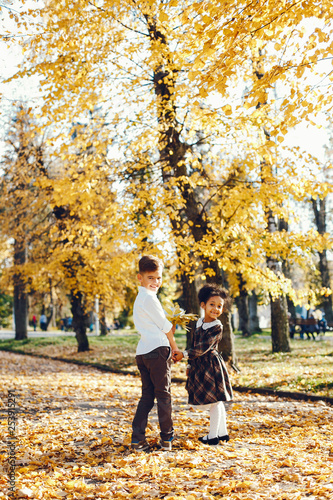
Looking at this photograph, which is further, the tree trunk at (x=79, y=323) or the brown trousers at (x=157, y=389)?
the tree trunk at (x=79, y=323)

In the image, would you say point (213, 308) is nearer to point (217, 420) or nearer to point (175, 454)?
point (217, 420)

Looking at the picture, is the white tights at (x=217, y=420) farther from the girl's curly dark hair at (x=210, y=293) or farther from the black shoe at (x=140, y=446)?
the girl's curly dark hair at (x=210, y=293)

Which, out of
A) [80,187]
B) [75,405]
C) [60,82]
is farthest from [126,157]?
[75,405]

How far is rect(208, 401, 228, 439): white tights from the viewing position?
15.4ft

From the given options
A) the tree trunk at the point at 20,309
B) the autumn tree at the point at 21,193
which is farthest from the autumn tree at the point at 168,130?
the tree trunk at the point at 20,309

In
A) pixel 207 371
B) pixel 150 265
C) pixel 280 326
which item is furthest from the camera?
pixel 280 326

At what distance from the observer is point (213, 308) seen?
4820 millimetres

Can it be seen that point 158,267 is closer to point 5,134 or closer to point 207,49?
point 207,49

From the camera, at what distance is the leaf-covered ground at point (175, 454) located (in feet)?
11.4

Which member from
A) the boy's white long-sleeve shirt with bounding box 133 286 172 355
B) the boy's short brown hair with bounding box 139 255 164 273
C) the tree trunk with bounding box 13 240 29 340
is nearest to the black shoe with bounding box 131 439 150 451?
the boy's white long-sleeve shirt with bounding box 133 286 172 355

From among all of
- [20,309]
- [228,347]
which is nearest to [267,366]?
[228,347]

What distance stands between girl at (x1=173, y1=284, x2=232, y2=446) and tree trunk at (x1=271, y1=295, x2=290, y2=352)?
9.74 metres

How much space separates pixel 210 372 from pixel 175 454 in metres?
0.82

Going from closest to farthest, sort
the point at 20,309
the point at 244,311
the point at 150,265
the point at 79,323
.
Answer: the point at 150,265 → the point at 79,323 → the point at 20,309 → the point at 244,311
